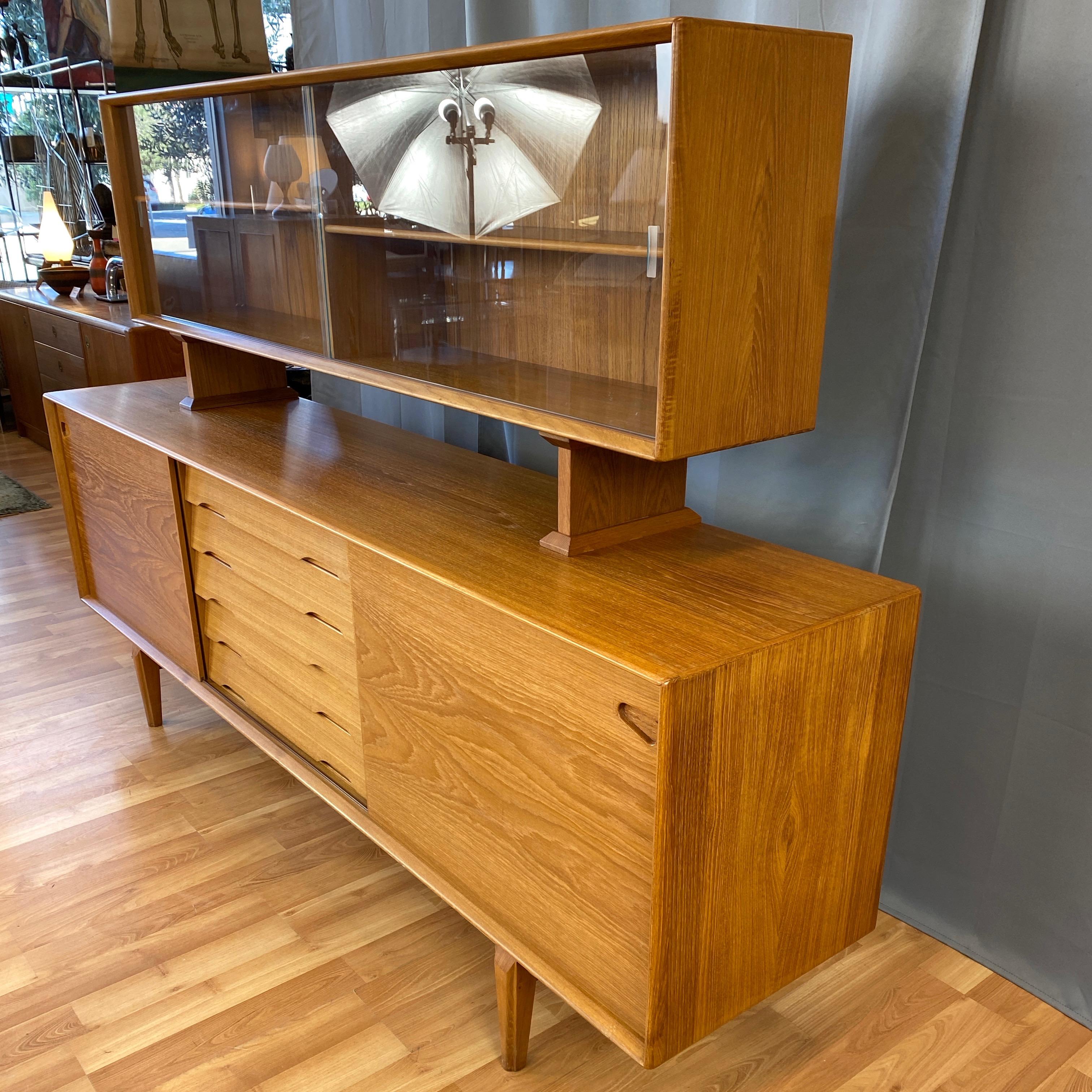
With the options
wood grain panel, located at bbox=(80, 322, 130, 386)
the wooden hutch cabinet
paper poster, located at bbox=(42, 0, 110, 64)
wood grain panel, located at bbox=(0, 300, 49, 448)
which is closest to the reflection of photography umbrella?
the wooden hutch cabinet

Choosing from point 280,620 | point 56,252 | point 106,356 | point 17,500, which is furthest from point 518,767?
point 56,252

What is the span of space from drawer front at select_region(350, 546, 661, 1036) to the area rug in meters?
2.96

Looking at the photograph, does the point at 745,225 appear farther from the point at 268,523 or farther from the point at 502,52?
the point at 268,523

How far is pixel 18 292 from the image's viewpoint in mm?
4691

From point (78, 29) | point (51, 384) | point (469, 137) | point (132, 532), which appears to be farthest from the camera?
point (51, 384)

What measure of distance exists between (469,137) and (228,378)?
1.08 meters

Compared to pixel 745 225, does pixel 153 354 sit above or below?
below

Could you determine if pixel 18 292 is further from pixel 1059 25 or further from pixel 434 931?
pixel 1059 25

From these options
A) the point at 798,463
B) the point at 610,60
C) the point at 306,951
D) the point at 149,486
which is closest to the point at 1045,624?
the point at 798,463

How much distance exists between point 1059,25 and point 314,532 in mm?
1237

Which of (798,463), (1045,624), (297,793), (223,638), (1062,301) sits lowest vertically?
(297,793)

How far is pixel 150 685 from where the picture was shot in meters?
2.40

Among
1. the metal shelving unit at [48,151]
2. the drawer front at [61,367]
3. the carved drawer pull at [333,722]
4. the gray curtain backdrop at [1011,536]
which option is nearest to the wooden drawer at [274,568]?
the carved drawer pull at [333,722]

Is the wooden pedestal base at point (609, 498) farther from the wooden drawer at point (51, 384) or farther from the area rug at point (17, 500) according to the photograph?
the wooden drawer at point (51, 384)
